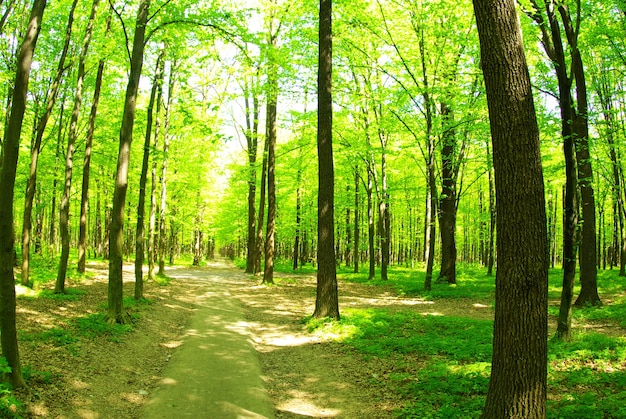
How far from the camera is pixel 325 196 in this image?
35.5 ft

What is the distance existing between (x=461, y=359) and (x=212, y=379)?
4401mm

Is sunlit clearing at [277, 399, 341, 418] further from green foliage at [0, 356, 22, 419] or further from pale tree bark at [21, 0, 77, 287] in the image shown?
pale tree bark at [21, 0, 77, 287]

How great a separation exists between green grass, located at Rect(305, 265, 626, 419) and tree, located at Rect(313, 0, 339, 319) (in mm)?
619

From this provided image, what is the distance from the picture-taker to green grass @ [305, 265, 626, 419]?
4902mm

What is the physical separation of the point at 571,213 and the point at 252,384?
22.0 feet

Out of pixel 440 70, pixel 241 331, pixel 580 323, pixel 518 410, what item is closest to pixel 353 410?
pixel 518 410

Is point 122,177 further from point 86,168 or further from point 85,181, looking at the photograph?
point 85,181

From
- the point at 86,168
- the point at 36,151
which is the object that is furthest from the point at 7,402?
the point at 86,168

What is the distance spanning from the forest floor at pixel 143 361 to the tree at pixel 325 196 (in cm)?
105

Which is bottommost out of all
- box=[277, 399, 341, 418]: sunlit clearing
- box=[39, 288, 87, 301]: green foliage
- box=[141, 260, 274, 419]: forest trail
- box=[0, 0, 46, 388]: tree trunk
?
box=[277, 399, 341, 418]: sunlit clearing

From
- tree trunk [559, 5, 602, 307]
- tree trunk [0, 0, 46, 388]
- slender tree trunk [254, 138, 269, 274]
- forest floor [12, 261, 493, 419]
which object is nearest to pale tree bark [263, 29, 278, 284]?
slender tree trunk [254, 138, 269, 274]

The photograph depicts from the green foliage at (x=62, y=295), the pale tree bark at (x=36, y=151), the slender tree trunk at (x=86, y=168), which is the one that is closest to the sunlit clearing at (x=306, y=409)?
the green foliage at (x=62, y=295)

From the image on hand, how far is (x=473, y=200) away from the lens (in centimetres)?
4719

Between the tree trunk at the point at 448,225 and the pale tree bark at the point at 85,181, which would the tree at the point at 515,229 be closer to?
the pale tree bark at the point at 85,181
